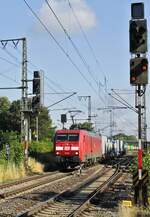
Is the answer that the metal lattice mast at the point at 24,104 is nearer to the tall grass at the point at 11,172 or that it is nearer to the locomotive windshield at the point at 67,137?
the tall grass at the point at 11,172

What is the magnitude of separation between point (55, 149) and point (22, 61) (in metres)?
7.60

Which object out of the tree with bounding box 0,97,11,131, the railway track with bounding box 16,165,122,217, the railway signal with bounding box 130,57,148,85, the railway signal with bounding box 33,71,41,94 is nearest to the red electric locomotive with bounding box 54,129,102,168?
the railway signal with bounding box 33,71,41,94

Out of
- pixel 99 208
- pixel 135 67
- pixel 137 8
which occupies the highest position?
pixel 137 8

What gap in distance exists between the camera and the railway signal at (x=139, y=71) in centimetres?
1496

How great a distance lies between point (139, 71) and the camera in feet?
49.4

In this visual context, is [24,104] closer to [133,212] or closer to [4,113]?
[133,212]

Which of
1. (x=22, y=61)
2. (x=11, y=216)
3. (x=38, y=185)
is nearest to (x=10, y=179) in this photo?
(x=38, y=185)

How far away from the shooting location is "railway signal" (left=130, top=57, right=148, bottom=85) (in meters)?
15.0

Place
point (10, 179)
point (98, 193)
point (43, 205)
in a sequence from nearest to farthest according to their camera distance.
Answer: point (43, 205) < point (98, 193) < point (10, 179)

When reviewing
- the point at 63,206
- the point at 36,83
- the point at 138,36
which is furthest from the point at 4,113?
the point at 138,36

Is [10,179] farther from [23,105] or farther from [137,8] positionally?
[137,8]

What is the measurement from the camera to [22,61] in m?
35.5

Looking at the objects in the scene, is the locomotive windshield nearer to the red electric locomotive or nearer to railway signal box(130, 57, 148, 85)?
the red electric locomotive

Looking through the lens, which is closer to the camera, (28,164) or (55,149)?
(28,164)
